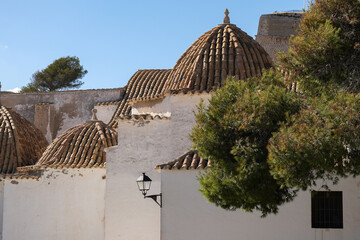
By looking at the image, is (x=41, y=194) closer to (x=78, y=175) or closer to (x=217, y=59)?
(x=78, y=175)

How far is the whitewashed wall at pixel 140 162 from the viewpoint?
15.8 m

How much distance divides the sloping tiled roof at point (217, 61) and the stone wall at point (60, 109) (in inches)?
479

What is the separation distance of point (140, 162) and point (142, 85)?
10.5 m

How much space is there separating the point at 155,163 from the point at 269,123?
5638mm

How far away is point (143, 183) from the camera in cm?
1459

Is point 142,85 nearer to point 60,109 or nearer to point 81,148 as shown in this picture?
point 60,109

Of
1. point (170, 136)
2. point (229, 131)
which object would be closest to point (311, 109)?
point (229, 131)

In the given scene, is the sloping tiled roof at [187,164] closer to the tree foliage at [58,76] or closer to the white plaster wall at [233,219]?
the white plaster wall at [233,219]

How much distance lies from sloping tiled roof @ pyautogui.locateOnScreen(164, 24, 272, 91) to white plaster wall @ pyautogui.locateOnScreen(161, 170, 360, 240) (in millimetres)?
2964

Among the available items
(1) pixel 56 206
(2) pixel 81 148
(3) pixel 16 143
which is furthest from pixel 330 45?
(3) pixel 16 143

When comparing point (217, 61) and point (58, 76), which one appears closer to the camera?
point (217, 61)

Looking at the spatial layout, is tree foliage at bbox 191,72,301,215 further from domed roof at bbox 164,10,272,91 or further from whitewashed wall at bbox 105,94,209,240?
domed roof at bbox 164,10,272,91

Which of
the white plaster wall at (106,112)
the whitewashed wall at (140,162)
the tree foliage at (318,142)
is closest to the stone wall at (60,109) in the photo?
the white plaster wall at (106,112)

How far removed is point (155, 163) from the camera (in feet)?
52.3
